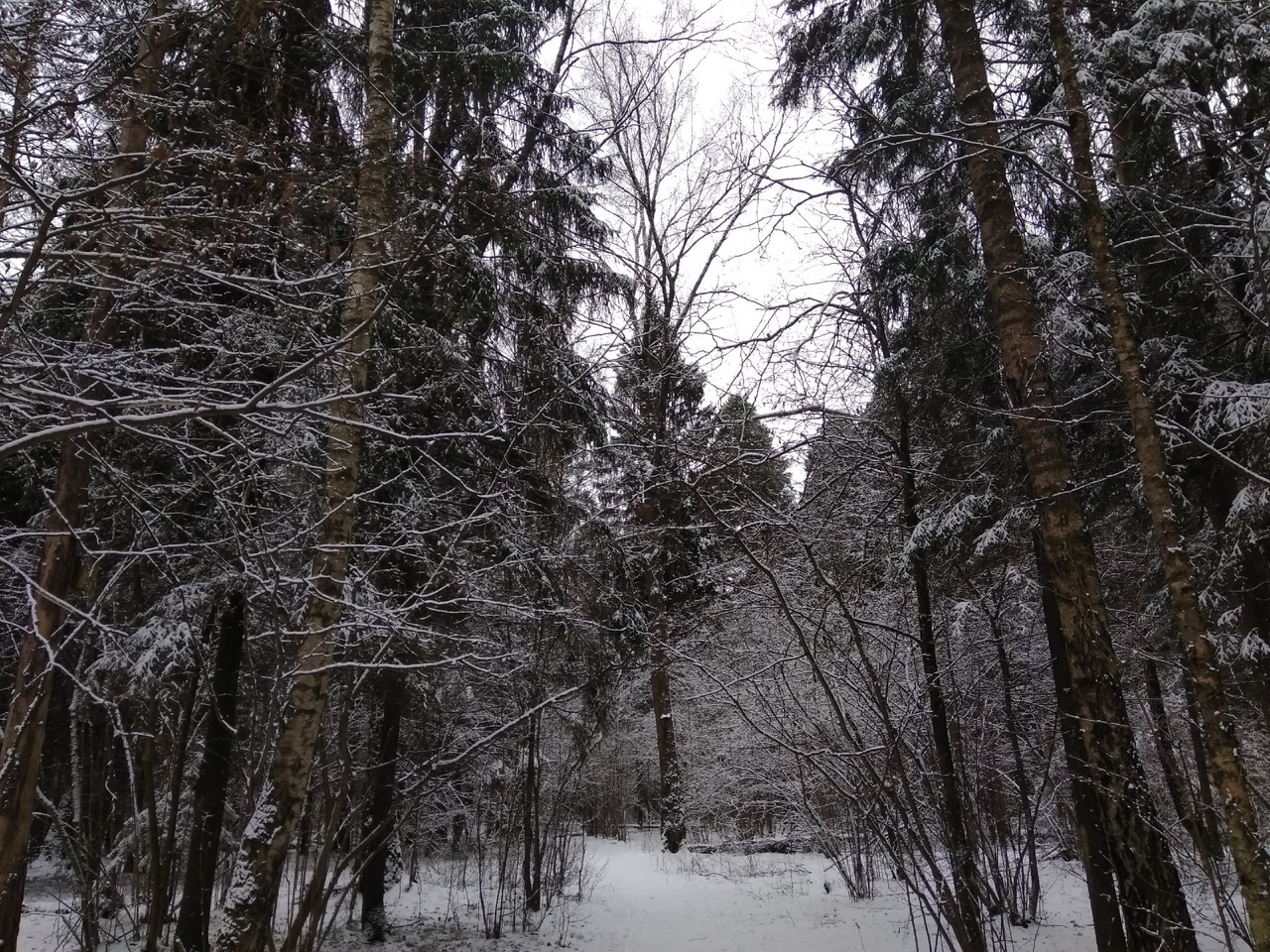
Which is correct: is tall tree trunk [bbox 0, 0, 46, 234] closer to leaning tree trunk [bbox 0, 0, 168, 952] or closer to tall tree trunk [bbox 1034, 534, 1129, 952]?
leaning tree trunk [bbox 0, 0, 168, 952]

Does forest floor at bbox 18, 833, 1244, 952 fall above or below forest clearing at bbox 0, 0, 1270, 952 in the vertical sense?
below

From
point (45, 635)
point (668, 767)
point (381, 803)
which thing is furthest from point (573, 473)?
point (668, 767)

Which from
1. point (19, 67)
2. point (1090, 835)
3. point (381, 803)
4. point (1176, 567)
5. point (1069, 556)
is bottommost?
point (1090, 835)

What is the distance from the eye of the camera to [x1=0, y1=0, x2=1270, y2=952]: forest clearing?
137 inches

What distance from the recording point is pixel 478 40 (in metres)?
7.44

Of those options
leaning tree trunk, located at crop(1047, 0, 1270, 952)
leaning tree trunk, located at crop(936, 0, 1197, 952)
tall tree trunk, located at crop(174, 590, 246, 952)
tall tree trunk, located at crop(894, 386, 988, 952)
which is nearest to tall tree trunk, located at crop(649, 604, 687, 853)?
tall tree trunk, located at crop(894, 386, 988, 952)

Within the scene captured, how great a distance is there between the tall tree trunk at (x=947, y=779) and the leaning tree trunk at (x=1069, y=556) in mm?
772

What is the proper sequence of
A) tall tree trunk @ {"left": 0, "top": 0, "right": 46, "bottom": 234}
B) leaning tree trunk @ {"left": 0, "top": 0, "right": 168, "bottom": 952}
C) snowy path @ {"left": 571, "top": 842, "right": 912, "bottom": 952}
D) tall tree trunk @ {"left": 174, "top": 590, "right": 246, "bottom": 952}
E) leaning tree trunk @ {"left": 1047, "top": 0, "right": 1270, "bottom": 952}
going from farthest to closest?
snowy path @ {"left": 571, "top": 842, "right": 912, "bottom": 952}
tall tree trunk @ {"left": 174, "top": 590, "right": 246, "bottom": 952}
leaning tree trunk @ {"left": 0, "top": 0, "right": 168, "bottom": 952}
leaning tree trunk @ {"left": 1047, "top": 0, "right": 1270, "bottom": 952}
tall tree trunk @ {"left": 0, "top": 0, "right": 46, "bottom": 234}

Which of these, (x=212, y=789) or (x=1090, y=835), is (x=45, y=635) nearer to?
(x=212, y=789)

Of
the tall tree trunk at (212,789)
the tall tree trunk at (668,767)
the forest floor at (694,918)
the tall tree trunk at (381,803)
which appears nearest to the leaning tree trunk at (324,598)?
the tall tree trunk at (212,789)

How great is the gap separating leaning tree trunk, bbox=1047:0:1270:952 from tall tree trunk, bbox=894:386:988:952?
121 centimetres

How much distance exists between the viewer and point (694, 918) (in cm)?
991

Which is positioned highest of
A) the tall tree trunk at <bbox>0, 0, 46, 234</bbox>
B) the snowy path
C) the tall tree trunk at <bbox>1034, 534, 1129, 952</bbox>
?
the tall tree trunk at <bbox>0, 0, 46, 234</bbox>

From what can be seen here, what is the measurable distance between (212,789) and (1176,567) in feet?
24.1
